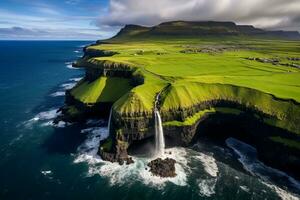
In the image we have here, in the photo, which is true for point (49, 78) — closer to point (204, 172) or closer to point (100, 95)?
point (100, 95)

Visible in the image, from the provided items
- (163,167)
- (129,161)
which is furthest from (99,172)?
(163,167)

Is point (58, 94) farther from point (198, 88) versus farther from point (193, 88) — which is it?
point (198, 88)

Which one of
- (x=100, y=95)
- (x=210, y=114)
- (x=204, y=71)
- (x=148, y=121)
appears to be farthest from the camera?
(x=204, y=71)

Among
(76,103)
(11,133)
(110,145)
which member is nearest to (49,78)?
(76,103)

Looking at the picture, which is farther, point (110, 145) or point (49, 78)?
point (49, 78)

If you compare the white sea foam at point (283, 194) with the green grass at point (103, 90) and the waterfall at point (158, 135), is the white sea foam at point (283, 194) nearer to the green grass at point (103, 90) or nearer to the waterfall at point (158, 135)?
the waterfall at point (158, 135)

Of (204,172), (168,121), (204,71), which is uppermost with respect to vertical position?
(204,71)

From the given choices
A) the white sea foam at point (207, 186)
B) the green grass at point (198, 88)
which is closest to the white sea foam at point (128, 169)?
the white sea foam at point (207, 186)

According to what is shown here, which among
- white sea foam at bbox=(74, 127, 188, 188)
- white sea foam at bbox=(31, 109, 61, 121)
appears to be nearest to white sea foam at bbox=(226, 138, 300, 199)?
white sea foam at bbox=(74, 127, 188, 188)
